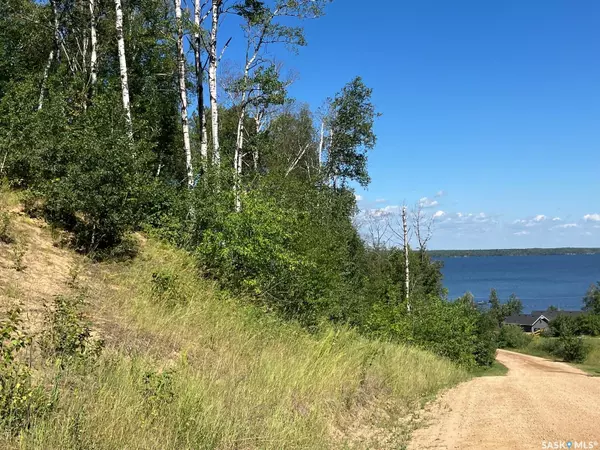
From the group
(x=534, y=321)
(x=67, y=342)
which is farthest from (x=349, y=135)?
(x=534, y=321)

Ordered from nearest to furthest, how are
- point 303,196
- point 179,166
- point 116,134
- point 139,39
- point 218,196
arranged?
point 116,134 < point 218,196 < point 139,39 < point 303,196 < point 179,166

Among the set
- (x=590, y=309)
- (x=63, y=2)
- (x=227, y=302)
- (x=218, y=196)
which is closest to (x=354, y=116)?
(x=63, y=2)

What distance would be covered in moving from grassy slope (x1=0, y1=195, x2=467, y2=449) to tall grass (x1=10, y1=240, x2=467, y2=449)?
0.7 inches

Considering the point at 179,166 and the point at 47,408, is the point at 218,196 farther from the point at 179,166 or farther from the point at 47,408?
the point at 179,166

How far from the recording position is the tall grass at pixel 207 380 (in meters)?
4.60

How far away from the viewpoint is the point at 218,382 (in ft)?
20.9

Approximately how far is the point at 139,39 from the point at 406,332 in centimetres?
2068

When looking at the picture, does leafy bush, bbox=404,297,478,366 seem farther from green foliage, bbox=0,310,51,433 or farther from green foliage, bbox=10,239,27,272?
green foliage, bbox=0,310,51,433

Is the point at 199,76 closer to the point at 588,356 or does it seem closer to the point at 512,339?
the point at 588,356

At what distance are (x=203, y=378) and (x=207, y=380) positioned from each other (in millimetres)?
144

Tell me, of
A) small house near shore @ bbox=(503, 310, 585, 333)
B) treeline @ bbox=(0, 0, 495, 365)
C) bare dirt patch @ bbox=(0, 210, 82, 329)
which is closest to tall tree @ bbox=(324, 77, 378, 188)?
treeline @ bbox=(0, 0, 495, 365)

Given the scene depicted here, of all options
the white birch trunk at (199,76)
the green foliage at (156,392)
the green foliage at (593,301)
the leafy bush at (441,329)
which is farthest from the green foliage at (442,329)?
the green foliage at (593,301)

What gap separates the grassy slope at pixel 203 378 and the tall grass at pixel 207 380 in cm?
2

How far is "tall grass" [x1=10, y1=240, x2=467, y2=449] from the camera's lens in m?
4.60
